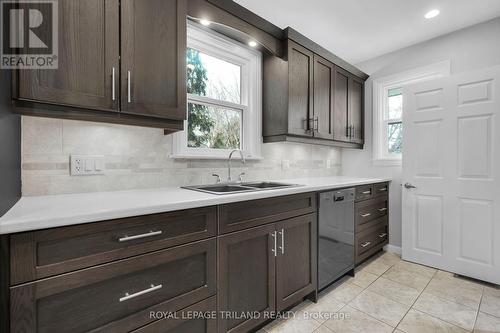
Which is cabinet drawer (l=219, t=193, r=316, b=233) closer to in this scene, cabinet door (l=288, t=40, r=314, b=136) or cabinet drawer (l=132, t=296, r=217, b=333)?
cabinet drawer (l=132, t=296, r=217, b=333)

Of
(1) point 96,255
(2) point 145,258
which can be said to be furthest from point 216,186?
(1) point 96,255

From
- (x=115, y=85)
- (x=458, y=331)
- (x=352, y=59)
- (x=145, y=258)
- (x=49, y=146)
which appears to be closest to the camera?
(x=145, y=258)

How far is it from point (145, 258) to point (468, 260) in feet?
10.0

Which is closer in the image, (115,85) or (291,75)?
(115,85)

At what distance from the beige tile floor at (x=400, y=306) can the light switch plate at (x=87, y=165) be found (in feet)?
5.12

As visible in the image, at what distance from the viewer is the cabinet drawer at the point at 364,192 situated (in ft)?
8.13

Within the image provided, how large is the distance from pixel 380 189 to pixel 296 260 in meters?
1.75

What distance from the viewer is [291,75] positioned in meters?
2.29

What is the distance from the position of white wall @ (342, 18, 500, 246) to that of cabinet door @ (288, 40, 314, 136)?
140 cm

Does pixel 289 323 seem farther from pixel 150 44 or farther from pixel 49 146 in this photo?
pixel 150 44

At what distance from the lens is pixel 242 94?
95.0 inches

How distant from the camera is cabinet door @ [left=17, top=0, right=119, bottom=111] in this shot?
1.06 metres

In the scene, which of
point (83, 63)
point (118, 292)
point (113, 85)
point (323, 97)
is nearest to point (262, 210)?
point (118, 292)

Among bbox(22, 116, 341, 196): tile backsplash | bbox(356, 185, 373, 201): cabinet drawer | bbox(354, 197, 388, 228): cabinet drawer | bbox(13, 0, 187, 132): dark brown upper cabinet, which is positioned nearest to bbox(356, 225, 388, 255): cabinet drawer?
bbox(354, 197, 388, 228): cabinet drawer
